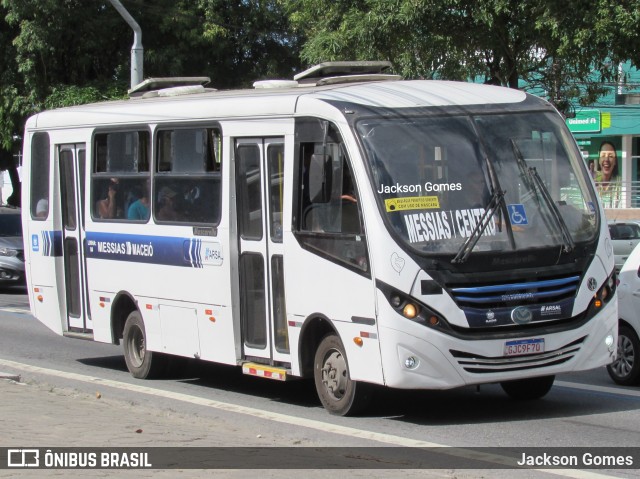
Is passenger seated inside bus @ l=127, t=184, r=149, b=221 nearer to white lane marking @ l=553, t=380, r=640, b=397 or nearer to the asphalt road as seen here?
the asphalt road

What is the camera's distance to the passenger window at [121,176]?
12.7 metres

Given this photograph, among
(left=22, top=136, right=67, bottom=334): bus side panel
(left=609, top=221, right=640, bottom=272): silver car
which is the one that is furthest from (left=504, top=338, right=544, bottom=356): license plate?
(left=609, top=221, right=640, bottom=272): silver car

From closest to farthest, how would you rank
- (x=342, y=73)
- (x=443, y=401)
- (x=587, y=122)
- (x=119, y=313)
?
(x=443, y=401), (x=342, y=73), (x=119, y=313), (x=587, y=122)

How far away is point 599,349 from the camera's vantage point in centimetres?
1002

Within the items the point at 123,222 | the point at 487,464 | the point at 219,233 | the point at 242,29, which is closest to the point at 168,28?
the point at 242,29

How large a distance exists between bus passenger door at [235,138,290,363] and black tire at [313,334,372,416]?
1.67 feet

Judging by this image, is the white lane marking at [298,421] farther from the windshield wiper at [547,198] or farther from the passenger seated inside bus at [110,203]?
the windshield wiper at [547,198]

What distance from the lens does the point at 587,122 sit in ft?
144

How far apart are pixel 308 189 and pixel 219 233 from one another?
1.45 meters

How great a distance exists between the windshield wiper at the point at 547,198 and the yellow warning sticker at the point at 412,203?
0.98 meters

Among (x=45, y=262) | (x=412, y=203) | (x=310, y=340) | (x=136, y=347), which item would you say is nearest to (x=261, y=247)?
(x=310, y=340)

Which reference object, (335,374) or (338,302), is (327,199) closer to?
(338,302)

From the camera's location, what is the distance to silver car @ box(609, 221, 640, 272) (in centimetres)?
2881

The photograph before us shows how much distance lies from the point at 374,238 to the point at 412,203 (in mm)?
475
